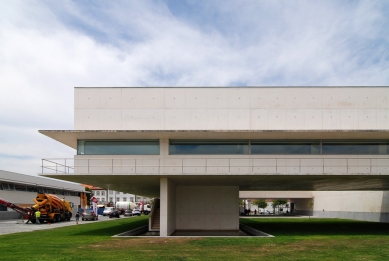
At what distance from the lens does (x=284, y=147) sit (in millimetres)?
22219

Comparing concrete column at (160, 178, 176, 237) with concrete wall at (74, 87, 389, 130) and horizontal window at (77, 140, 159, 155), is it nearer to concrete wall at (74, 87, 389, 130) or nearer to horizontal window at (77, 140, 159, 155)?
horizontal window at (77, 140, 159, 155)

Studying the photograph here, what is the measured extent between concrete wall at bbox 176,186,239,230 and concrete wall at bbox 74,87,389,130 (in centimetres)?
679

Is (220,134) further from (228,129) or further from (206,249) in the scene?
(206,249)

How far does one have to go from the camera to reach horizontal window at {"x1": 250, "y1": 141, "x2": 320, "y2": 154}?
72.7 feet

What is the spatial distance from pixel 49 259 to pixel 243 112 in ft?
40.6

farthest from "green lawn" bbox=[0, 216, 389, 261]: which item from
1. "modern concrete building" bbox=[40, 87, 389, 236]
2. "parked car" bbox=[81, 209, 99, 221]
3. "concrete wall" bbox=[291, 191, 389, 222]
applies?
"parked car" bbox=[81, 209, 99, 221]

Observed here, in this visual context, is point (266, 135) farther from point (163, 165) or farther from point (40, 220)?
point (40, 220)

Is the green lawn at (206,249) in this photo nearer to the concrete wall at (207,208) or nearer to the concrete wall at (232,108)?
the concrete wall at (232,108)

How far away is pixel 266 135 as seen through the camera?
2148cm

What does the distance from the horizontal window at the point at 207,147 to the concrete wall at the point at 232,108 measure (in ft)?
2.95

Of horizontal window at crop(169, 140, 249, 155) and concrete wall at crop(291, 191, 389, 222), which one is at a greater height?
horizontal window at crop(169, 140, 249, 155)

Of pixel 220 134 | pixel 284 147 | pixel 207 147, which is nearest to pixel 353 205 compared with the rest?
pixel 284 147

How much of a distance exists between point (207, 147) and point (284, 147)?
13.8 feet

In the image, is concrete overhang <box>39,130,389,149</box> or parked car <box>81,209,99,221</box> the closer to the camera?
concrete overhang <box>39,130,389,149</box>
